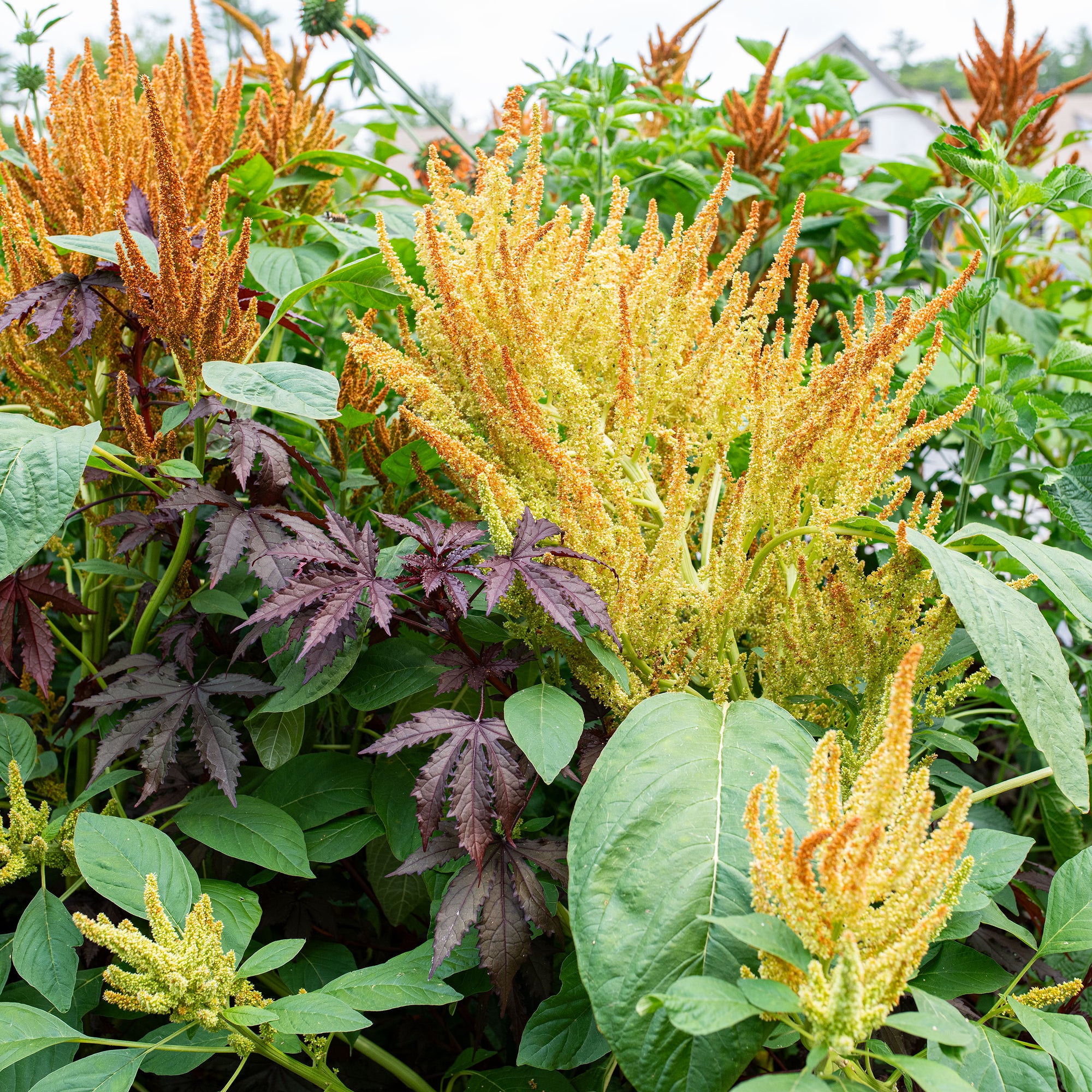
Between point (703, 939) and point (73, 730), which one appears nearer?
point (703, 939)

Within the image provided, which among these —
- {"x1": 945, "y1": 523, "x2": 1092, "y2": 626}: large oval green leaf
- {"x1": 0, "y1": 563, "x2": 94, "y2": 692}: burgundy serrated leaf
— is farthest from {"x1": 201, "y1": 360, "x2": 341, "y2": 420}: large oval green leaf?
{"x1": 945, "y1": 523, "x2": 1092, "y2": 626}: large oval green leaf

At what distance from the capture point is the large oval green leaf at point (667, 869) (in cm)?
64

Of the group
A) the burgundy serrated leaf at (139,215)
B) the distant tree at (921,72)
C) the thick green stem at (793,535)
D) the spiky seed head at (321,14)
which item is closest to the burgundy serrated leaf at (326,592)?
the thick green stem at (793,535)

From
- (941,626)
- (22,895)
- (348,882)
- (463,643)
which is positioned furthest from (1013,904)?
(22,895)

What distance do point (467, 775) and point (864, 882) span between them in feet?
1.24

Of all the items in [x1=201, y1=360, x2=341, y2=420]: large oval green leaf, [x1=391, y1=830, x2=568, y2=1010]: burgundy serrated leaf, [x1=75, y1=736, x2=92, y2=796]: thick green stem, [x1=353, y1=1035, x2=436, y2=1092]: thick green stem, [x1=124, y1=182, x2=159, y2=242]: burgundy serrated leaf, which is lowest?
[x1=353, y1=1035, x2=436, y2=1092]: thick green stem

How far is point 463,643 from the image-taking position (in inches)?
36.4

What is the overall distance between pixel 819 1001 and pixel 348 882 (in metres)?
0.89

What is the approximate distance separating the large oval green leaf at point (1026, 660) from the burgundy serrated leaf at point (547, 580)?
31 centimetres

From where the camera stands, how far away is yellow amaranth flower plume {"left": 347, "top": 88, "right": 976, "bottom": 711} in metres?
0.87

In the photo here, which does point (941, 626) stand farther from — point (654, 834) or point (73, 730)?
point (73, 730)

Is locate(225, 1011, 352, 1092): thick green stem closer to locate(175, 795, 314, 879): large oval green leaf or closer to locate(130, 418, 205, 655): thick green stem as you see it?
locate(175, 795, 314, 879): large oval green leaf

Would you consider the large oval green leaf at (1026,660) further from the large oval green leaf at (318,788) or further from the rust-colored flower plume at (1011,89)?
the rust-colored flower plume at (1011,89)

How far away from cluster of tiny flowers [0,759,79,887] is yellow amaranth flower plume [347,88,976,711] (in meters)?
0.61
